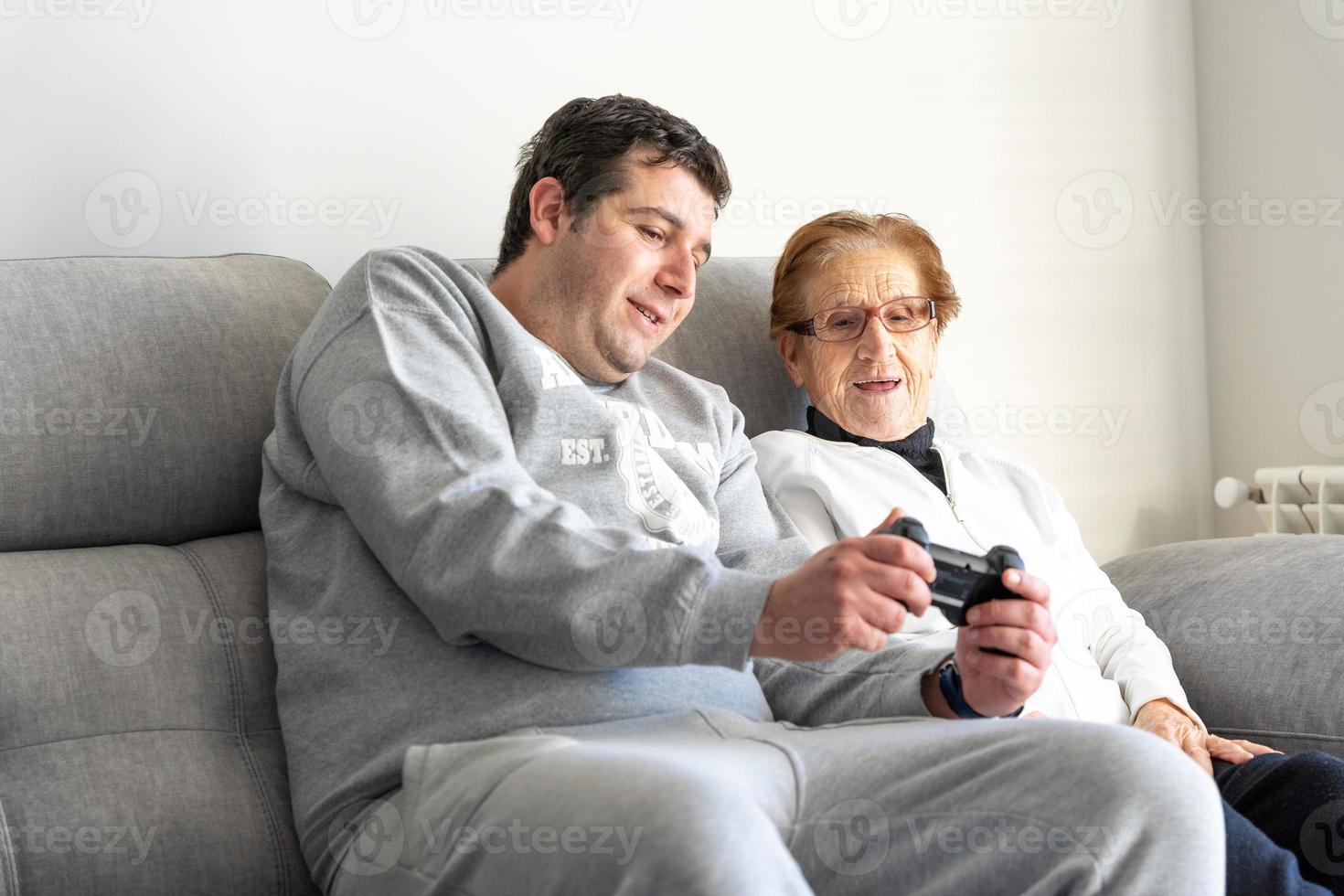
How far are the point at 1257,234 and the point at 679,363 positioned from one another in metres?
1.46

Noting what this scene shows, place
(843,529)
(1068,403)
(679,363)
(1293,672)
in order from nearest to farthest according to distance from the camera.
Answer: (1293,672) < (843,529) < (679,363) < (1068,403)

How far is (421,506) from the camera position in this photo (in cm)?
108

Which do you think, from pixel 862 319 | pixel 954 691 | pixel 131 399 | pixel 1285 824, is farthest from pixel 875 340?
pixel 131 399

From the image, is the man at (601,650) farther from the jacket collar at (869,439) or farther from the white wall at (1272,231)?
the white wall at (1272,231)

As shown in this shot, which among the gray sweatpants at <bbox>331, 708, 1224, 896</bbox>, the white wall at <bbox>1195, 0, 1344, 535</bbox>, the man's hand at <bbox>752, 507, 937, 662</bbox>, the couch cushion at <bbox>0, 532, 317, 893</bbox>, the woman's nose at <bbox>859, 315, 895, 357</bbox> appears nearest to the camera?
the gray sweatpants at <bbox>331, 708, 1224, 896</bbox>

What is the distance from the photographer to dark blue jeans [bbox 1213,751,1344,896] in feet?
3.81

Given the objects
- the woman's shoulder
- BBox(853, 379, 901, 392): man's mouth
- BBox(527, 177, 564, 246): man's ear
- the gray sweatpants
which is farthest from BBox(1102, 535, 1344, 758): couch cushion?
BBox(527, 177, 564, 246): man's ear

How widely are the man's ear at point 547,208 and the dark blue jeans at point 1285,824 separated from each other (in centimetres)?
91

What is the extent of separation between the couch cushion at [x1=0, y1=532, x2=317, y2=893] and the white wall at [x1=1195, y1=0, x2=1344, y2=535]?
200 cm

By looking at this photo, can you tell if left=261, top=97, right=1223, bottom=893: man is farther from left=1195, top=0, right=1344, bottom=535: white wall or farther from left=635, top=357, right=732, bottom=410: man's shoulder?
left=1195, top=0, right=1344, bottom=535: white wall

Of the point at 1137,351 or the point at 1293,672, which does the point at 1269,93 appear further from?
the point at 1293,672

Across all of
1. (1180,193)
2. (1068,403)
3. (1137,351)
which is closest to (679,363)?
(1068,403)

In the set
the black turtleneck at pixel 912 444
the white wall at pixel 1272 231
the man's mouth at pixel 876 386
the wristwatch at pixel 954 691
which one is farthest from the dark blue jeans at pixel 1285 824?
the white wall at pixel 1272 231

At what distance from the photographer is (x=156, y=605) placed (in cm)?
127
